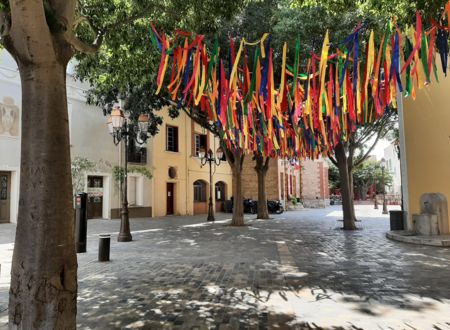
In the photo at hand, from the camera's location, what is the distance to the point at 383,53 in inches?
240

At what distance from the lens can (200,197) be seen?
3056cm

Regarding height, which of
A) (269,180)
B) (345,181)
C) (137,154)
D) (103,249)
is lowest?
(103,249)

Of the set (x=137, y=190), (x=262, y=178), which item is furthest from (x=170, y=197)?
(x=262, y=178)

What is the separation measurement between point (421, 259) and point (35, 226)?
8.52 metres

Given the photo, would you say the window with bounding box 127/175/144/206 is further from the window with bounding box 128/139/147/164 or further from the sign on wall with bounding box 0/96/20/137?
the sign on wall with bounding box 0/96/20/137

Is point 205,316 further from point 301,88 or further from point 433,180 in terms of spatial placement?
point 433,180

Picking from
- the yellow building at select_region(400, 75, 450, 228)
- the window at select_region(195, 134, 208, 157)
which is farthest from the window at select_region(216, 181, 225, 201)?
the yellow building at select_region(400, 75, 450, 228)

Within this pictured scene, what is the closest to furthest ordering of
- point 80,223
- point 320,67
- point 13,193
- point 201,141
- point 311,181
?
point 320,67 < point 80,223 < point 13,193 < point 201,141 < point 311,181

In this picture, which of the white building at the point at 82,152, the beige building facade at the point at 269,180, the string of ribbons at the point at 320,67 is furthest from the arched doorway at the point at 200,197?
the string of ribbons at the point at 320,67

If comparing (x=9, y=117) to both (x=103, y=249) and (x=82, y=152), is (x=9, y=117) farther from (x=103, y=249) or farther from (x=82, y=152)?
(x=103, y=249)

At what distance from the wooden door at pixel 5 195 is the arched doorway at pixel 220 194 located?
16989 millimetres

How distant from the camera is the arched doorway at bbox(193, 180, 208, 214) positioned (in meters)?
29.8

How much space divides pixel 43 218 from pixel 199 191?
88.9ft

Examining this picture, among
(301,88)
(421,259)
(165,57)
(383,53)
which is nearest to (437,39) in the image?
(383,53)
